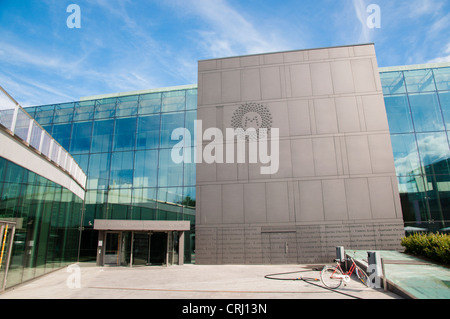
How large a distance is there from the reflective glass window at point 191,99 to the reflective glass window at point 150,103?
96.7 inches

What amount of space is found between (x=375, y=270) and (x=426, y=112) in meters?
16.0

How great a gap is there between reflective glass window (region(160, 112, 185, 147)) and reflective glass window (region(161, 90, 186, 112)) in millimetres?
522

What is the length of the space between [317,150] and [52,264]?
56.4 ft

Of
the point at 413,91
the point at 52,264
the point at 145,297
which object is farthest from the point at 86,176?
the point at 413,91

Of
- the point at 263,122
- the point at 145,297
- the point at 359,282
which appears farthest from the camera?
the point at 263,122

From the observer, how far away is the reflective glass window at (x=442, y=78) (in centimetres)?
2136

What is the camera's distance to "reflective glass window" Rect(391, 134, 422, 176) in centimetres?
2011

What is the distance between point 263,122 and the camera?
69.9 ft

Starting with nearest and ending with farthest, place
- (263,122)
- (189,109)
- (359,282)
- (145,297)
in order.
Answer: (145,297), (359,282), (263,122), (189,109)

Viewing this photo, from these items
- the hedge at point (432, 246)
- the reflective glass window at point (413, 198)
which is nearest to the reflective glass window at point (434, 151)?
the reflective glass window at point (413, 198)

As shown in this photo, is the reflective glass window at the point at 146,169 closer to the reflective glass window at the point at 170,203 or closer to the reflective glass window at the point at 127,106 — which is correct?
the reflective glass window at the point at 170,203

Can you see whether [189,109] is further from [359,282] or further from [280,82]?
[359,282]

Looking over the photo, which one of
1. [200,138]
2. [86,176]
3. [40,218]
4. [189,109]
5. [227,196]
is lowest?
[40,218]

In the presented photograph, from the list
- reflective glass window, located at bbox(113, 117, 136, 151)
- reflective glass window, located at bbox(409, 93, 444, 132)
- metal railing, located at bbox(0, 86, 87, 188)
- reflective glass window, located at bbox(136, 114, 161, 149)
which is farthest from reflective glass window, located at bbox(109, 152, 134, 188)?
reflective glass window, located at bbox(409, 93, 444, 132)
